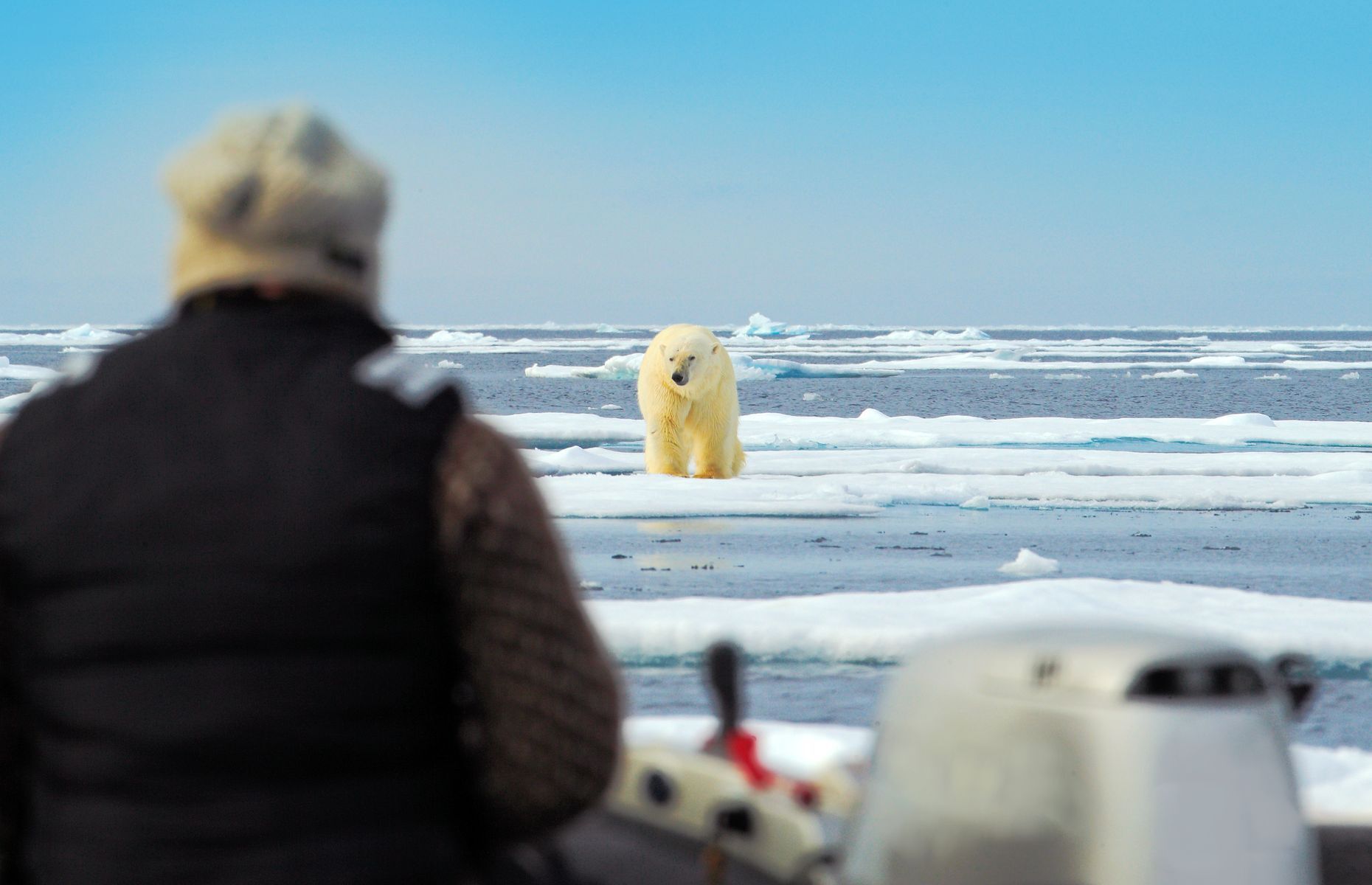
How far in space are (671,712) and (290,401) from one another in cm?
301

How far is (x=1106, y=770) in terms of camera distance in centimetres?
138

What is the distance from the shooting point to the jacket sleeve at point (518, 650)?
42.2 inches

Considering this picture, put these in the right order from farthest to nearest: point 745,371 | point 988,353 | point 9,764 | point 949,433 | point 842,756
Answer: point 988,353 < point 745,371 < point 949,433 < point 842,756 < point 9,764

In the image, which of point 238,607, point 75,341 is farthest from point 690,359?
point 75,341

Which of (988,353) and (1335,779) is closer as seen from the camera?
(1335,779)

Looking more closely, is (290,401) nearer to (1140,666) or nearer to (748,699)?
(1140,666)

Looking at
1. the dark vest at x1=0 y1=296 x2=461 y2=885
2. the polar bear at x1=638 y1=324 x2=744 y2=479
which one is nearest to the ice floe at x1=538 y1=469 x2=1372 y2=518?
the polar bear at x1=638 y1=324 x2=744 y2=479

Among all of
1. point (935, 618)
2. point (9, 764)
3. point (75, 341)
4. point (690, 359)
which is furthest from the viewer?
point (75, 341)

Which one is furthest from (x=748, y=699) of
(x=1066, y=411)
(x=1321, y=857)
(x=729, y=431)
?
(x=1066, y=411)

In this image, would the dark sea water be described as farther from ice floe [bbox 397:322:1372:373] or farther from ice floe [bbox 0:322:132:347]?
ice floe [bbox 0:322:132:347]

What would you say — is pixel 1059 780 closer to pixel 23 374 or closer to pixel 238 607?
pixel 238 607

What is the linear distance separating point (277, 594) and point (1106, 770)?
0.79 m

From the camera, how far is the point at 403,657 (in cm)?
110

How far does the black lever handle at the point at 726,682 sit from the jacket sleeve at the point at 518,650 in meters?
0.54
